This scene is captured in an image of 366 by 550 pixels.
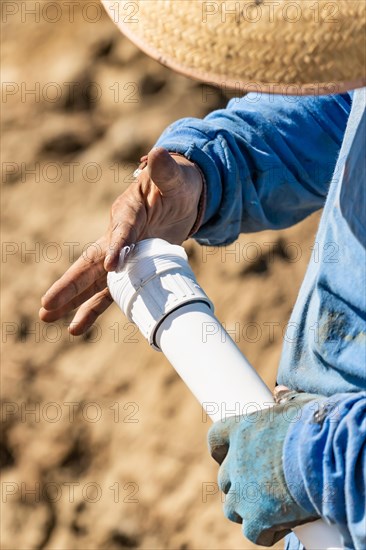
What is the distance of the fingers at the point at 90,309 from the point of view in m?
1.37

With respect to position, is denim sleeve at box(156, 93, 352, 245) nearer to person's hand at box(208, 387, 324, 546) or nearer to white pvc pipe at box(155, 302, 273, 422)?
white pvc pipe at box(155, 302, 273, 422)

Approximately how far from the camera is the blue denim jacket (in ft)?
3.46

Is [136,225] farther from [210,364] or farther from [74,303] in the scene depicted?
[210,364]

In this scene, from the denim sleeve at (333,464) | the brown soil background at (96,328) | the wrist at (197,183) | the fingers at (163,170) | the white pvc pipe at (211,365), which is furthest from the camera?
the brown soil background at (96,328)

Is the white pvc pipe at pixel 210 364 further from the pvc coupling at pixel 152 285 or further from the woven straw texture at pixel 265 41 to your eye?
the woven straw texture at pixel 265 41

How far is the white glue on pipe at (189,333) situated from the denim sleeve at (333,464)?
50mm

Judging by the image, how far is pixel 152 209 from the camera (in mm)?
1359

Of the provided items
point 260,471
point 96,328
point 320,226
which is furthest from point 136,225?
point 96,328

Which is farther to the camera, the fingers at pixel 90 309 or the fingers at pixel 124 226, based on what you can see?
the fingers at pixel 90 309

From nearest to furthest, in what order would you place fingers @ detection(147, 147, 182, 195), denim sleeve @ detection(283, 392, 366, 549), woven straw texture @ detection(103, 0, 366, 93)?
woven straw texture @ detection(103, 0, 366, 93) < denim sleeve @ detection(283, 392, 366, 549) < fingers @ detection(147, 147, 182, 195)

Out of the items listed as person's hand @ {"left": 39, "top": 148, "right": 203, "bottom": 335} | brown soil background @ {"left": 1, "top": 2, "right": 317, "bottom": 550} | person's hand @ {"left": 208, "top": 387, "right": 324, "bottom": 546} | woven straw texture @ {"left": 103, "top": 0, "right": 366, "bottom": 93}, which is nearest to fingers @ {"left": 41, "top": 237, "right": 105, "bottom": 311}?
person's hand @ {"left": 39, "top": 148, "right": 203, "bottom": 335}

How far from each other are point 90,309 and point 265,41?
546mm

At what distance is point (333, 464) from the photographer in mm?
1055

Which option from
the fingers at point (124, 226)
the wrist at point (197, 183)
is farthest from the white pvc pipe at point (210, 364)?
the wrist at point (197, 183)
